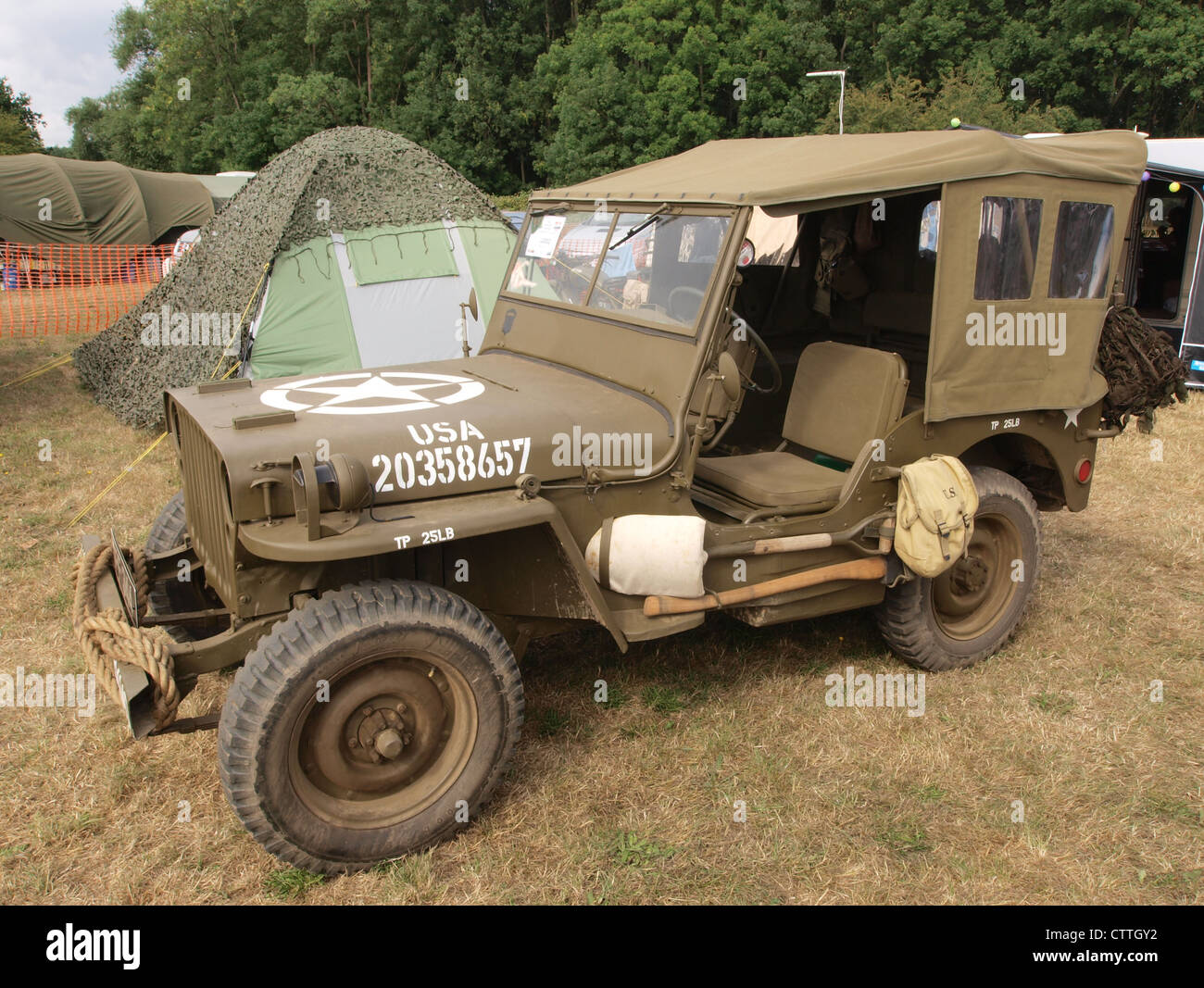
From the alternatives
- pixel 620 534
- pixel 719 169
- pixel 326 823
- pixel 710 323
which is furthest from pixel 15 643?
pixel 719 169

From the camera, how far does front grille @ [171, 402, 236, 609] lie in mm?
3098

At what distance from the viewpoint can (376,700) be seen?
3.12 meters

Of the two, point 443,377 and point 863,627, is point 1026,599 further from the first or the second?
point 443,377

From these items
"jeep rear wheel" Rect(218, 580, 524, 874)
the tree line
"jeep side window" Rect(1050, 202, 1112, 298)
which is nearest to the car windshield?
"jeep rear wheel" Rect(218, 580, 524, 874)

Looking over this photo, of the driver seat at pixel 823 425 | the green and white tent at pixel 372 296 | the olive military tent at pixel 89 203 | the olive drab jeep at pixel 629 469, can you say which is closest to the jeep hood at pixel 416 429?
the olive drab jeep at pixel 629 469

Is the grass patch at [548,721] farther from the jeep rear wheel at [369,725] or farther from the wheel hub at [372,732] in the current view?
the wheel hub at [372,732]

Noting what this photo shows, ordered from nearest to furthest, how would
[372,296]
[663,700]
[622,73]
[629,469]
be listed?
1. [629,469]
2. [663,700]
3. [372,296]
4. [622,73]

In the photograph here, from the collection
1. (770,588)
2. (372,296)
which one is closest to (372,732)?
(770,588)

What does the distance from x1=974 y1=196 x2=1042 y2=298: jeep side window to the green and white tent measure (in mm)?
5042

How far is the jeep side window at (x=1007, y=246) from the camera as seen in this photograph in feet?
12.8

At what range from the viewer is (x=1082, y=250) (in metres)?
4.17

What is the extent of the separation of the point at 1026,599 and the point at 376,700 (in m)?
3.09

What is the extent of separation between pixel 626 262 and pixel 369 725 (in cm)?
206

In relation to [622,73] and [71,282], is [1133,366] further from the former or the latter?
[622,73]
